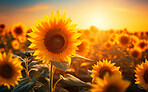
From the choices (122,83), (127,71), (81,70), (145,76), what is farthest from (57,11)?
(127,71)

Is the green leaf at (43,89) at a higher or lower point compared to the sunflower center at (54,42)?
lower

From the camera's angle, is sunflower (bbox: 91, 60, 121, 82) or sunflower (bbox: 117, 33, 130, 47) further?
sunflower (bbox: 117, 33, 130, 47)

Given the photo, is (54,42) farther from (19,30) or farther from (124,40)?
(19,30)

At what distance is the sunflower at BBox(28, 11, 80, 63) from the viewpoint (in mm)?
1862

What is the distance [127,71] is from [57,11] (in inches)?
133

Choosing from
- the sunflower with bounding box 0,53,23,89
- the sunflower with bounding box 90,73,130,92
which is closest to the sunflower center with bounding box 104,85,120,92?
the sunflower with bounding box 90,73,130,92

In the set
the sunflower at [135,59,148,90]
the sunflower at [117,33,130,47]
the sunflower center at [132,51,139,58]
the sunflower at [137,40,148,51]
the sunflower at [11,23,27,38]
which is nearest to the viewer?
the sunflower at [135,59,148,90]

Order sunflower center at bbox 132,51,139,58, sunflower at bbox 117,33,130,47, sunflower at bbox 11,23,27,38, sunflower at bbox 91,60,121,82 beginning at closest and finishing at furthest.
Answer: sunflower at bbox 91,60,121,82 → sunflower center at bbox 132,51,139,58 → sunflower at bbox 117,33,130,47 → sunflower at bbox 11,23,27,38

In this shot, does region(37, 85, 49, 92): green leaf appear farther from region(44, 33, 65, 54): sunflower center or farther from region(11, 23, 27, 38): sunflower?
region(11, 23, 27, 38): sunflower

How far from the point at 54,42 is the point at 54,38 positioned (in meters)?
0.05

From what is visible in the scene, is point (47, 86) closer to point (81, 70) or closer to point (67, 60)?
point (67, 60)

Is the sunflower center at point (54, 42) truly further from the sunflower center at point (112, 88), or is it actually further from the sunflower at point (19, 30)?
the sunflower at point (19, 30)

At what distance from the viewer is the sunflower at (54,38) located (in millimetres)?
1862

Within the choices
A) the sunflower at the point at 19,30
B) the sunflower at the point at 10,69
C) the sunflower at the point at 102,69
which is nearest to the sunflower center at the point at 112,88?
the sunflower at the point at 102,69
